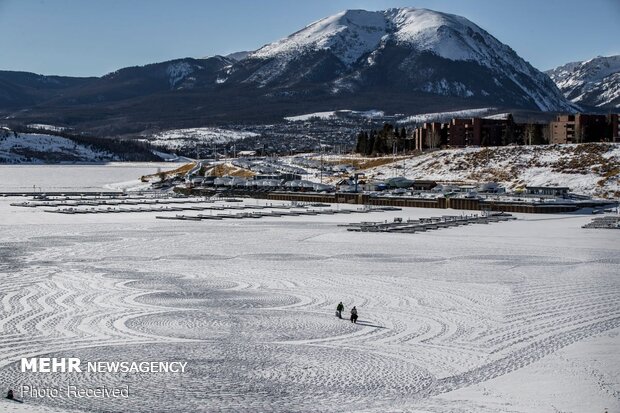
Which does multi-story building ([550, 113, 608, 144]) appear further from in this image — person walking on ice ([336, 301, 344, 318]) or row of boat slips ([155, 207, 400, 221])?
person walking on ice ([336, 301, 344, 318])

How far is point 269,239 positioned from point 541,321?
23646 mm

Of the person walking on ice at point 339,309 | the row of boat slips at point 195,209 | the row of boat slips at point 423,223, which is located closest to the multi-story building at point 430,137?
the row of boat slips at point 195,209

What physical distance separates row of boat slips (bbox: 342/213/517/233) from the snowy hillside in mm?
22163

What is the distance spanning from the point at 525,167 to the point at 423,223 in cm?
4622

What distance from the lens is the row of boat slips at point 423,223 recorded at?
54.2 metres

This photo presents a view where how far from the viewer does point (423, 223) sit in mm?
58031

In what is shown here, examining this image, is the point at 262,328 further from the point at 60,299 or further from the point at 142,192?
the point at 142,192

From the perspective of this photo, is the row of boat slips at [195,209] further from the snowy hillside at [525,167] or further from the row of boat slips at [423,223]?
the snowy hillside at [525,167]

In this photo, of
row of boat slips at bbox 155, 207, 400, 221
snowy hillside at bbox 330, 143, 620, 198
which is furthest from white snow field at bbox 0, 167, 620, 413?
snowy hillside at bbox 330, 143, 620, 198

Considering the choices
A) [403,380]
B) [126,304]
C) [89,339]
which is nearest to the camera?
[403,380]

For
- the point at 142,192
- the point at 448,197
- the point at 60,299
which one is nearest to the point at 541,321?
the point at 60,299

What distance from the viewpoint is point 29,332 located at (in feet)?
77.2

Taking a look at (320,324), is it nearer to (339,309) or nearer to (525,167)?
(339,309)

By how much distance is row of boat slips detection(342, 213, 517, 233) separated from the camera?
178 feet
